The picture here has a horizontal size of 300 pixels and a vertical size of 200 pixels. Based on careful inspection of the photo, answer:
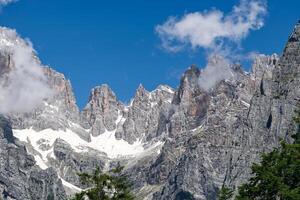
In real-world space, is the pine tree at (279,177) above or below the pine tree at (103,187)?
above

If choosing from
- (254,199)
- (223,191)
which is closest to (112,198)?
(254,199)

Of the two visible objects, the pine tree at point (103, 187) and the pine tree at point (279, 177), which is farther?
the pine tree at point (103, 187)

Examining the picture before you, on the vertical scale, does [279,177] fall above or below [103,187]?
above

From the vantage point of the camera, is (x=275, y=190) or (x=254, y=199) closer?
(x=275, y=190)

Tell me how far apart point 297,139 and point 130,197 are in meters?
15.5

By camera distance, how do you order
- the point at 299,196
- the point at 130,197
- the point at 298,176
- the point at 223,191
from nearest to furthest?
the point at 299,196
the point at 298,176
the point at 130,197
the point at 223,191

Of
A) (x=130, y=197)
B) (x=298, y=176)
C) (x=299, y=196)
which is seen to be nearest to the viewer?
(x=299, y=196)

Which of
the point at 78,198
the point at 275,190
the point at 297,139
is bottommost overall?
the point at 78,198

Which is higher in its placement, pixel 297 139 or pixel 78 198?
pixel 297 139

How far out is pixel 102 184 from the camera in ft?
216

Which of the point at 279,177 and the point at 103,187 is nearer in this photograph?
the point at 279,177

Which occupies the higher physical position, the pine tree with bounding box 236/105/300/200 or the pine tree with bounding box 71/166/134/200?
the pine tree with bounding box 236/105/300/200

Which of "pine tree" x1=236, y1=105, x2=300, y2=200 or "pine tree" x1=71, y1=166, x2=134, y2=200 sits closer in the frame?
"pine tree" x1=236, y1=105, x2=300, y2=200

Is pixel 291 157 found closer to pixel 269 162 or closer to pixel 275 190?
pixel 275 190
